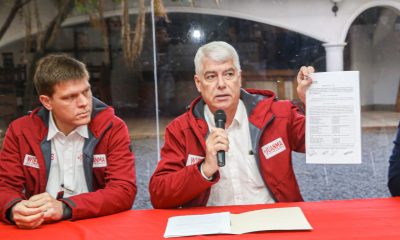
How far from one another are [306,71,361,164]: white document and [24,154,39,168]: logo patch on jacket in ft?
4.16

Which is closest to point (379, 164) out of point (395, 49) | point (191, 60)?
point (395, 49)

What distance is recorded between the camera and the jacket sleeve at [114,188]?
176 cm

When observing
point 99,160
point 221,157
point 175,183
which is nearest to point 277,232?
point 221,157

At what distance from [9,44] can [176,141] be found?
269 cm

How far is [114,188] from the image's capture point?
1.96 meters

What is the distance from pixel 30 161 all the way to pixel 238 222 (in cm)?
111

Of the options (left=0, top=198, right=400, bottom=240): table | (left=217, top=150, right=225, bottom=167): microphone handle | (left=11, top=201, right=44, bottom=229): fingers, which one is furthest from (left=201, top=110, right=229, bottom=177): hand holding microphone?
(left=11, top=201, right=44, bottom=229): fingers

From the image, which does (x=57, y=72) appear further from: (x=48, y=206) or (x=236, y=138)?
(x=236, y=138)

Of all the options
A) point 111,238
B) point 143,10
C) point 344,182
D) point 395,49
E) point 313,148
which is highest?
point 143,10

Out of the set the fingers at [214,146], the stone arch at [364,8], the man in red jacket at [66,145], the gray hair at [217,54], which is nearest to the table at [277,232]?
the fingers at [214,146]

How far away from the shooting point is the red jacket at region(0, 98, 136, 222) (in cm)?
205

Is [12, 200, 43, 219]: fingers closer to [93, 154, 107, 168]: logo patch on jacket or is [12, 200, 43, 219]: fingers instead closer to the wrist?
the wrist

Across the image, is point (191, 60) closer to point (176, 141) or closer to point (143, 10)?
point (143, 10)

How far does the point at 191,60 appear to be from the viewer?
155 inches
